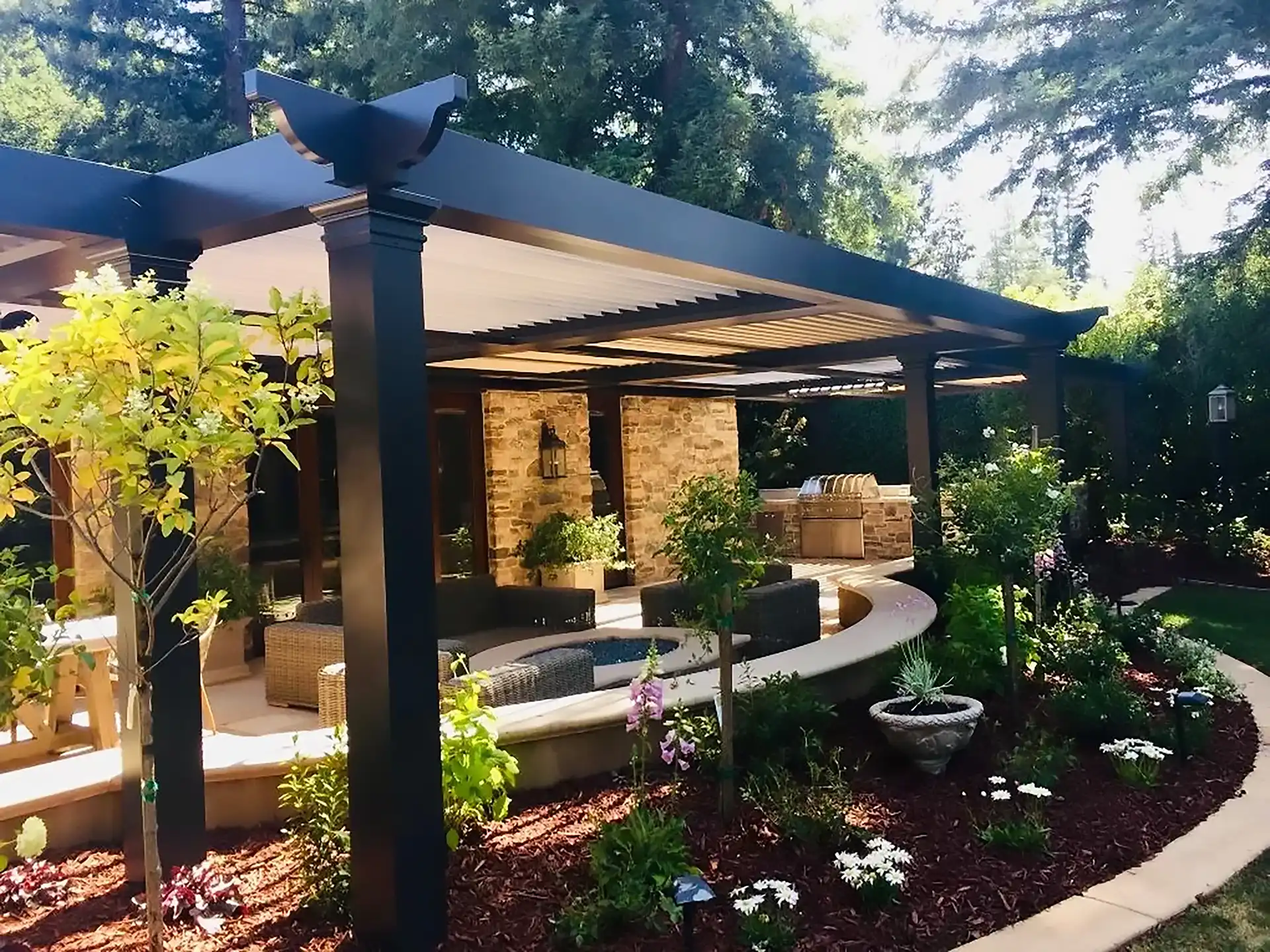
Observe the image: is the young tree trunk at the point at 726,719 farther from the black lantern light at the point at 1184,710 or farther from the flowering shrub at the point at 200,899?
the black lantern light at the point at 1184,710

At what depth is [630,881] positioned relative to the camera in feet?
10.8

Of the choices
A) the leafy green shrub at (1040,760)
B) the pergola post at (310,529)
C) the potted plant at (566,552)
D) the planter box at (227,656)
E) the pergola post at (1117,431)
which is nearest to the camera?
the leafy green shrub at (1040,760)

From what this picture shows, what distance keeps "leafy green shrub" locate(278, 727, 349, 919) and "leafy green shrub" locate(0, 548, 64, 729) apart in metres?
0.98

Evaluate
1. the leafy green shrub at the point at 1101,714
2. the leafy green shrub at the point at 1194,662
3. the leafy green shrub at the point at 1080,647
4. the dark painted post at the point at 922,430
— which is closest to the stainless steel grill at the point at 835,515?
the dark painted post at the point at 922,430

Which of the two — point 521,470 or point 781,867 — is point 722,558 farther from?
point 521,470

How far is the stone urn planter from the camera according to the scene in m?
4.64

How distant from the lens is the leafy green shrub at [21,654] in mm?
2613

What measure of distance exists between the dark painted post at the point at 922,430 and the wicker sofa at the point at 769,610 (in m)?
1.48

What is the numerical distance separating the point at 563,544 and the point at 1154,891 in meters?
7.83

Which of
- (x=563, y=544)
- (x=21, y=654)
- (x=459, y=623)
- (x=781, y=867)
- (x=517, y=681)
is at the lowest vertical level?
(x=781, y=867)

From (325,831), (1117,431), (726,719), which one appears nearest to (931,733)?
(726,719)

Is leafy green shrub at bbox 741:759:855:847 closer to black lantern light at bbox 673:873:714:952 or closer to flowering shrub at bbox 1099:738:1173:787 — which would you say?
black lantern light at bbox 673:873:714:952

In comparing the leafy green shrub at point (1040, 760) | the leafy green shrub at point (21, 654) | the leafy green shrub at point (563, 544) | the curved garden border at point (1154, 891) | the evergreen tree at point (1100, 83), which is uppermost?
the evergreen tree at point (1100, 83)

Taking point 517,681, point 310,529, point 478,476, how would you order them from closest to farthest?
point 517,681
point 310,529
point 478,476
